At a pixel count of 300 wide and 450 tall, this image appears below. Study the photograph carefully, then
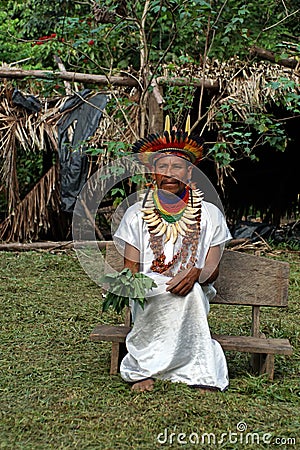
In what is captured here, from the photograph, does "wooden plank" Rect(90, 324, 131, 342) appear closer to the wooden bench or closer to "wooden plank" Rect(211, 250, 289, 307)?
the wooden bench

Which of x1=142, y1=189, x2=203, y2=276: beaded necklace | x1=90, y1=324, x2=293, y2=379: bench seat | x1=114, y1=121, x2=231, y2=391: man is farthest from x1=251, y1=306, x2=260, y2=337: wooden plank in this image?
x1=142, y1=189, x2=203, y2=276: beaded necklace

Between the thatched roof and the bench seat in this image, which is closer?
the bench seat

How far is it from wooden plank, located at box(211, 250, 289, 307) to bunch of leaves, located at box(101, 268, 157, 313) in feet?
2.37

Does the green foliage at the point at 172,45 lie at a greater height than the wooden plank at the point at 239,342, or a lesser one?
greater

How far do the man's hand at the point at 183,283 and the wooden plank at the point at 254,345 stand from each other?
474mm

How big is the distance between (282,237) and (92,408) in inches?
281

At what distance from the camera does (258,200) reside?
11.7 meters

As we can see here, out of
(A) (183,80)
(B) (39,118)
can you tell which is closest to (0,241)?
(B) (39,118)

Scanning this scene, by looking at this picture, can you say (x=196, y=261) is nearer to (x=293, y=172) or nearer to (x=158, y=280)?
(x=158, y=280)

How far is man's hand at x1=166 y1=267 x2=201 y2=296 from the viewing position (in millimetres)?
4039

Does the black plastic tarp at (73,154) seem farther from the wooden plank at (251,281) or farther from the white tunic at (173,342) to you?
the white tunic at (173,342)

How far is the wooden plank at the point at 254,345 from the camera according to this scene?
13.7 ft

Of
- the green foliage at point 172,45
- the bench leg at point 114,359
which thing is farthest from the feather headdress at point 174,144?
the green foliage at point 172,45

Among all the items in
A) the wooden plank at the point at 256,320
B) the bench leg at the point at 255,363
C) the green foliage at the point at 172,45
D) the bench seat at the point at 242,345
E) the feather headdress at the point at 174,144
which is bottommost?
the bench leg at the point at 255,363
